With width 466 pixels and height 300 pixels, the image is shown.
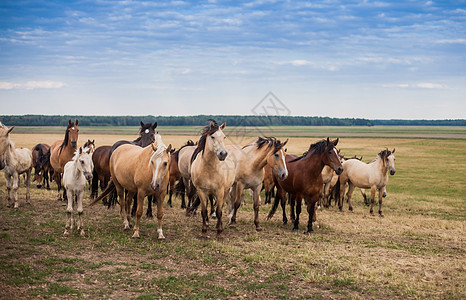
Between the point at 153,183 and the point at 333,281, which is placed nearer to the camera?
the point at 333,281

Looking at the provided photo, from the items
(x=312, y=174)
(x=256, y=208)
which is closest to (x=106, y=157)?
(x=256, y=208)

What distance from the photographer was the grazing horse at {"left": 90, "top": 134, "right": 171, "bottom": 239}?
8.77 m

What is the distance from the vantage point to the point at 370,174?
15.5 metres

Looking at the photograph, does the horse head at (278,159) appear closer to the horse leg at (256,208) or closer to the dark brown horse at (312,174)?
the dark brown horse at (312,174)

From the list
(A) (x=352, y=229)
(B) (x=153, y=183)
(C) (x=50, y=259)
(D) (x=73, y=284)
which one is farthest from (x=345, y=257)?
(C) (x=50, y=259)

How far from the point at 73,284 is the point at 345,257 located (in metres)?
5.08

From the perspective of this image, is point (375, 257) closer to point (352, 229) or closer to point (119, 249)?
point (352, 229)

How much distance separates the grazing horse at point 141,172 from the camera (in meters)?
8.77

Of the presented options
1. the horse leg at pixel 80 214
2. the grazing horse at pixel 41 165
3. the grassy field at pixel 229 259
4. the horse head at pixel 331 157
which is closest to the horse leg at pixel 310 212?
the grassy field at pixel 229 259

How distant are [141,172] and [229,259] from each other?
9.64ft

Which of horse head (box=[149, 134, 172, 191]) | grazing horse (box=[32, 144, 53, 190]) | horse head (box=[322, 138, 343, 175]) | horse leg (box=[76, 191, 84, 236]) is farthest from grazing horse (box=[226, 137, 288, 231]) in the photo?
grazing horse (box=[32, 144, 53, 190])

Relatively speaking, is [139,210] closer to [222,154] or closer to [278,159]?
[222,154]

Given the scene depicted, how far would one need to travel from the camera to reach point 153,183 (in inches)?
339

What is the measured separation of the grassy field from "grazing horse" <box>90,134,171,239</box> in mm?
703
